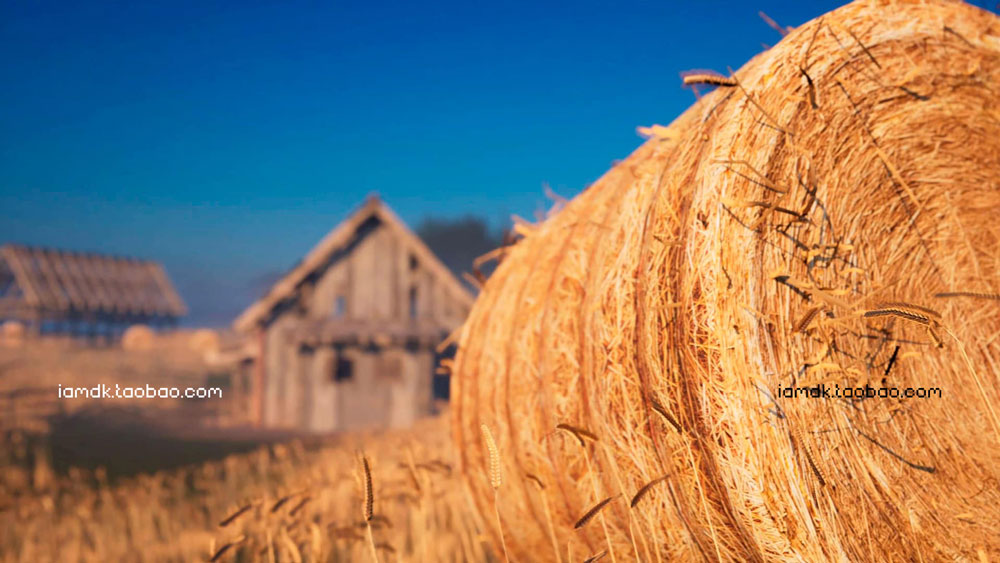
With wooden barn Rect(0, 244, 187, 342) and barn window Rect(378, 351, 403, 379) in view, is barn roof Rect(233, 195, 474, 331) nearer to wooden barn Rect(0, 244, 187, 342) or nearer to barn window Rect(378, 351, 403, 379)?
barn window Rect(378, 351, 403, 379)

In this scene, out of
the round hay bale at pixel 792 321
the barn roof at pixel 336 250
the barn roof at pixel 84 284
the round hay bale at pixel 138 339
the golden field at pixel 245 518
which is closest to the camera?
the round hay bale at pixel 792 321

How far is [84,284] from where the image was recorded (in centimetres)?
4297

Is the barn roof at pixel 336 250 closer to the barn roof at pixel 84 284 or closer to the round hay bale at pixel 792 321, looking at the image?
the round hay bale at pixel 792 321

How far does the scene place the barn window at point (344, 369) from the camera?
19.0 metres

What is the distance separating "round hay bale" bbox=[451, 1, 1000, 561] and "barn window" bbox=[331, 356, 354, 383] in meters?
15.4

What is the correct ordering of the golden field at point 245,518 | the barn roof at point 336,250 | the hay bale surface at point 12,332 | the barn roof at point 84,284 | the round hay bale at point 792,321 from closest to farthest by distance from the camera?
the round hay bale at point 792,321
the golden field at point 245,518
the barn roof at point 336,250
the hay bale surface at point 12,332
the barn roof at point 84,284

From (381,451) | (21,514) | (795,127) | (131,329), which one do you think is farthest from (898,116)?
(131,329)

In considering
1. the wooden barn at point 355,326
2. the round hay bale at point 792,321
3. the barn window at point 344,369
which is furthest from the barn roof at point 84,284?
the round hay bale at point 792,321

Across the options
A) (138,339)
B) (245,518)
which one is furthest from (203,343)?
(245,518)

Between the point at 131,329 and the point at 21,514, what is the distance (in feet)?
133

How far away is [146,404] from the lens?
21875 millimetres

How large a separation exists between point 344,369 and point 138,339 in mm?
28351

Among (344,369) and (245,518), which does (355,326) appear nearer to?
(344,369)

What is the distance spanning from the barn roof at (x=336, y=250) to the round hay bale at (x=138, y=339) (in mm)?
25784
